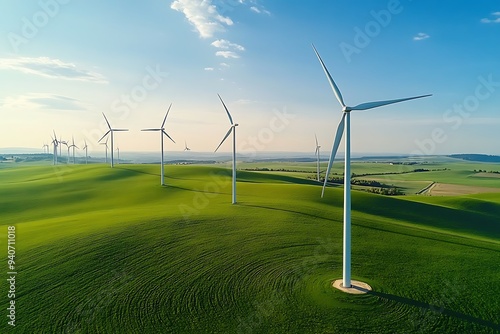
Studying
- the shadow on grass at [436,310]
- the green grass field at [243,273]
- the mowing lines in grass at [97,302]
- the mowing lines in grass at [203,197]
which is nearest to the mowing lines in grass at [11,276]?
the green grass field at [243,273]

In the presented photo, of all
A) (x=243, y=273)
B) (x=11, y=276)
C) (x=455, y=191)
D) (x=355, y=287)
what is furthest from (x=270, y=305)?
(x=455, y=191)

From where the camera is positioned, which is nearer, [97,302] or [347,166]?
[97,302]

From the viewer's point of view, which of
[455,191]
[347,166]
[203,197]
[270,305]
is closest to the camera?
[270,305]

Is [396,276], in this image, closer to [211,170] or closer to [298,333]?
[298,333]

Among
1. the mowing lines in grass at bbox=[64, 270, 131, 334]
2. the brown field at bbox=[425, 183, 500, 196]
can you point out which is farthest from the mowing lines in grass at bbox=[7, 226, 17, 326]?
the brown field at bbox=[425, 183, 500, 196]

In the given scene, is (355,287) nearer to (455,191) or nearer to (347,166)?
(347,166)

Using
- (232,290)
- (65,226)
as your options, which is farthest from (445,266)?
(65,226)

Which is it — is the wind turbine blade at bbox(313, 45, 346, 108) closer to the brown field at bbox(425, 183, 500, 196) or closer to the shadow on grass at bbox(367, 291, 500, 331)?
the shadow on grass at bbox(367, 291, 500, 331)
